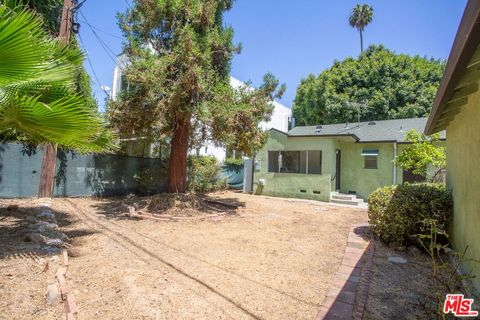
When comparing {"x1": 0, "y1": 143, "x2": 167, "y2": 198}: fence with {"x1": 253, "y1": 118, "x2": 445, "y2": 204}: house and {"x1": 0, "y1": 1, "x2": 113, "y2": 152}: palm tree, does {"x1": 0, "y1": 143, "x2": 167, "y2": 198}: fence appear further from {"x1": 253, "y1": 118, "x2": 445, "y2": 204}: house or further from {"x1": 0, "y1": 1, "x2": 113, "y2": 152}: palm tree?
{"x1": 0, "y1": 1, "x2": 113, "y2": 152}: palm tree

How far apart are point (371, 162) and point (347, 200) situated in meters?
2.47

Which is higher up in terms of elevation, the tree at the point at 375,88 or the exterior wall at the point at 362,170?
the tree at the point at 375,88

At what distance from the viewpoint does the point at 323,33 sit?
665 inches

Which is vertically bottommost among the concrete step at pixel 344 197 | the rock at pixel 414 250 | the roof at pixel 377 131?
the rock at pixel 414 250

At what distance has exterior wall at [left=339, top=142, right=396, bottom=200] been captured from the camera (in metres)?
13.0

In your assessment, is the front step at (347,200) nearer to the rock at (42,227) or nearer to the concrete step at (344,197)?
the concrete step at (344,197)

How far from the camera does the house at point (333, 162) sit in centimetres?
1309

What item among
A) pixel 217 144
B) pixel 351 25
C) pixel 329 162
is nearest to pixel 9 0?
pixel 217 144

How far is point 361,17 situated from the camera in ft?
118

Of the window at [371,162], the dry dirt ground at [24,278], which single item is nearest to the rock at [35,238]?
the dry dirt ground at [24,278]

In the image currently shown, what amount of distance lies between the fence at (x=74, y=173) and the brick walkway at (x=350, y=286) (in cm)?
985

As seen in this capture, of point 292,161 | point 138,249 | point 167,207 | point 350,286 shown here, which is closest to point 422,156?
point 292,161

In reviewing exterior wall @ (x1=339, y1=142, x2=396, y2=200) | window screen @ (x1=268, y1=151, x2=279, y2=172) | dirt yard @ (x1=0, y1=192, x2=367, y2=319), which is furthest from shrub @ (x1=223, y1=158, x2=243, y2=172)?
dirt yard @ (x1=0, y1=192, x2=367, y2=319)

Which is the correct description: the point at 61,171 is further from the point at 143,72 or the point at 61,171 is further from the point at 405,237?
the point at 405,237
